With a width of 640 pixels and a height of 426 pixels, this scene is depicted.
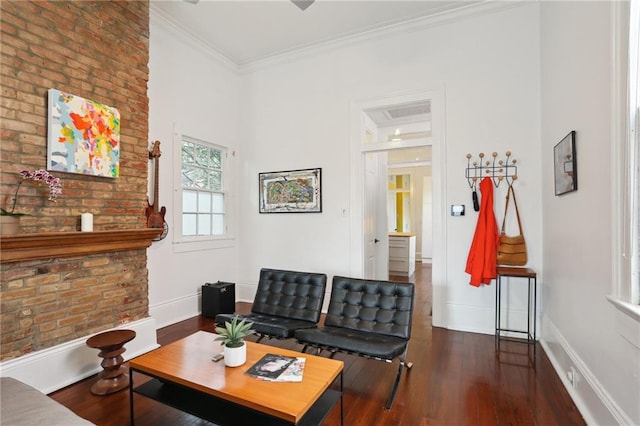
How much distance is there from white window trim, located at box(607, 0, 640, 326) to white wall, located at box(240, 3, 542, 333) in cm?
200

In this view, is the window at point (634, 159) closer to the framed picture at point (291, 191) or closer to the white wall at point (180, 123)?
the framed picture at point (291, 191)

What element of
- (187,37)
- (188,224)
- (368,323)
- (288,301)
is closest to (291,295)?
(288,301)

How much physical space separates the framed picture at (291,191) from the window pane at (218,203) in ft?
2.05

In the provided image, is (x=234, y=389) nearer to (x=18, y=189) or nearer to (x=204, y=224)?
(x=18, y=189)

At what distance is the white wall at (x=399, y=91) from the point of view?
11.5 ft

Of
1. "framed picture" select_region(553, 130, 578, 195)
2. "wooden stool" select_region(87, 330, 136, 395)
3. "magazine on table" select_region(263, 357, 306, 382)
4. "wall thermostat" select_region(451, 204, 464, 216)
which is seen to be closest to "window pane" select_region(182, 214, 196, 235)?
"wooden stool" select_region(87, 330, 136, 395)

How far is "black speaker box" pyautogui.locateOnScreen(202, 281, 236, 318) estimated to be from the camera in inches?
162

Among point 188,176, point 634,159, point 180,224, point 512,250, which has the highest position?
point 188,176

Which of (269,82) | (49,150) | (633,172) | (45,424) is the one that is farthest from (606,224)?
(269,82)

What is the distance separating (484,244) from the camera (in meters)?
3.44

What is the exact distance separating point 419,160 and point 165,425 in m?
8.05

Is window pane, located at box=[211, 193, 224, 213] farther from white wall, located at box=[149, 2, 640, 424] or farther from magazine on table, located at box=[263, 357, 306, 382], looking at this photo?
magazine on table, located at box=[263, 357, 306, 382]

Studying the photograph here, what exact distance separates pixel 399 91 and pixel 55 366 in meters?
4.52

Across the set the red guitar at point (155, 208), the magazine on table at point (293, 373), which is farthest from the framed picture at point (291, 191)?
the magazine on table at point (293, 373)
